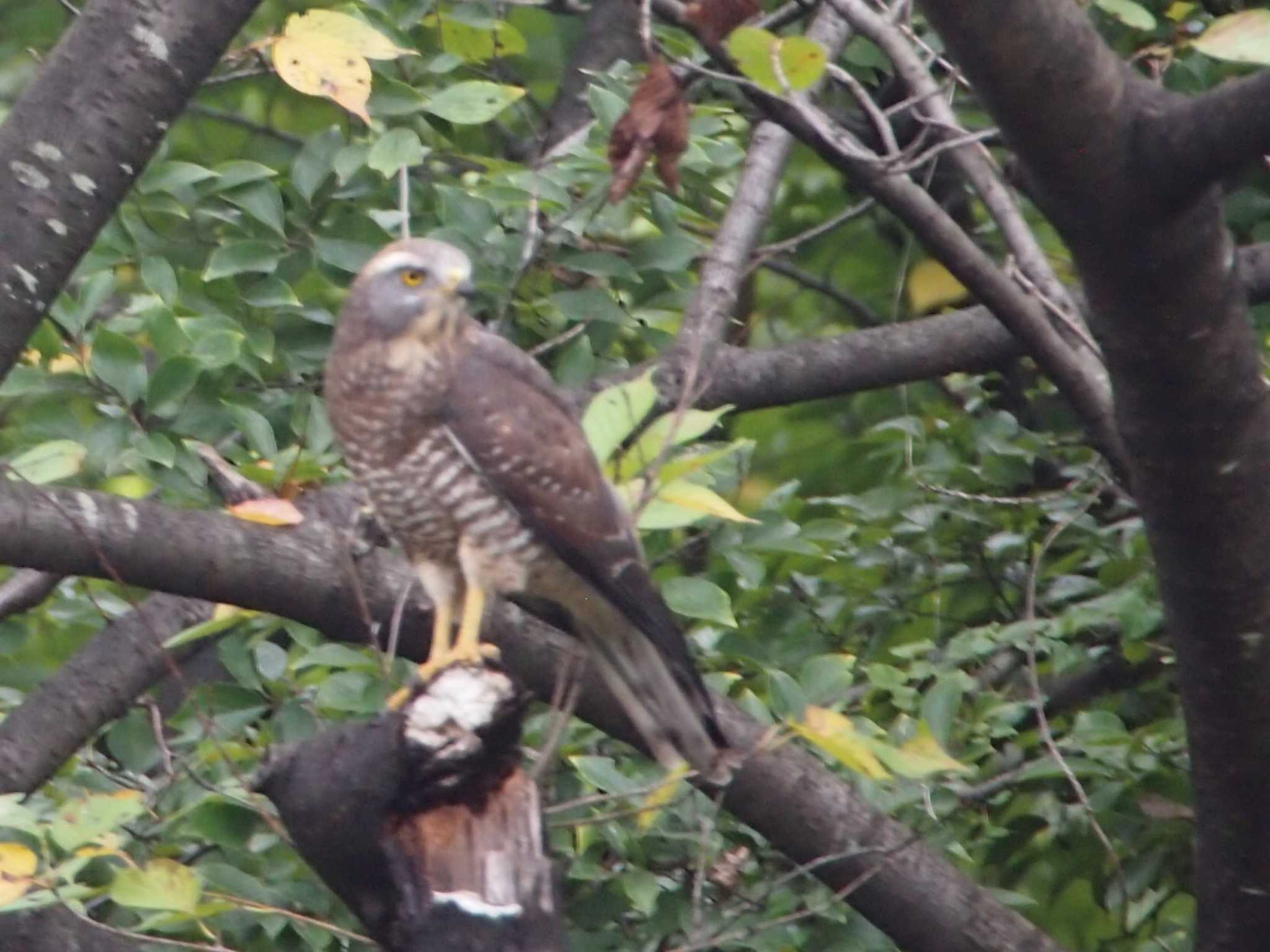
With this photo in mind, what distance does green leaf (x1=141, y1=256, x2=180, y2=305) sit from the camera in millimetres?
3541

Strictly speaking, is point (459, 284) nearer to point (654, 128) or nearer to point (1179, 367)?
point (654, 128)

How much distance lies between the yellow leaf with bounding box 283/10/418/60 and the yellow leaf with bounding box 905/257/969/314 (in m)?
2.36

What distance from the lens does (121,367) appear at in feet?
11.0

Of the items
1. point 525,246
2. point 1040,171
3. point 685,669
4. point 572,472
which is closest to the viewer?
point 1040,171

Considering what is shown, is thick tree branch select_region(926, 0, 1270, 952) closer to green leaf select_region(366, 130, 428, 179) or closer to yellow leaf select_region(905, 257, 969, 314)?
green leaf select_region(366, 130, 428, 179)

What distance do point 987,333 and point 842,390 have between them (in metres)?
0.32

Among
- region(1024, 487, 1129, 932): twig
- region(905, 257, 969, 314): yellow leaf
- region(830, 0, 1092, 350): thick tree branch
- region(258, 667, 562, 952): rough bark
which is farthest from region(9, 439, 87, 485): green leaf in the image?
region(905, 257, 969, 314): yellow leaf

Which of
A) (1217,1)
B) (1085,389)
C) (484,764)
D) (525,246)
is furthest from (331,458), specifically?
(1217,1)

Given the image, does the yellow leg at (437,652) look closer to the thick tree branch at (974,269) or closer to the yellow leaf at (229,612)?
the yellow leaf at (229,612)

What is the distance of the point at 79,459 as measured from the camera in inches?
124

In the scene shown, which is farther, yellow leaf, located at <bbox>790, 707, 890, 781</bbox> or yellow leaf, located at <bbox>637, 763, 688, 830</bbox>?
yellow leaf, located at <bbox>637, 763, 688, 830</bbox>

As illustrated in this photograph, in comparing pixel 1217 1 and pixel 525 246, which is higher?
pixel 1217 1

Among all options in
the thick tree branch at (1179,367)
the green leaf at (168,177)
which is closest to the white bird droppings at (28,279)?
the green leaf at (168,177)

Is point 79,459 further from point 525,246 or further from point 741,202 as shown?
point 741,202
